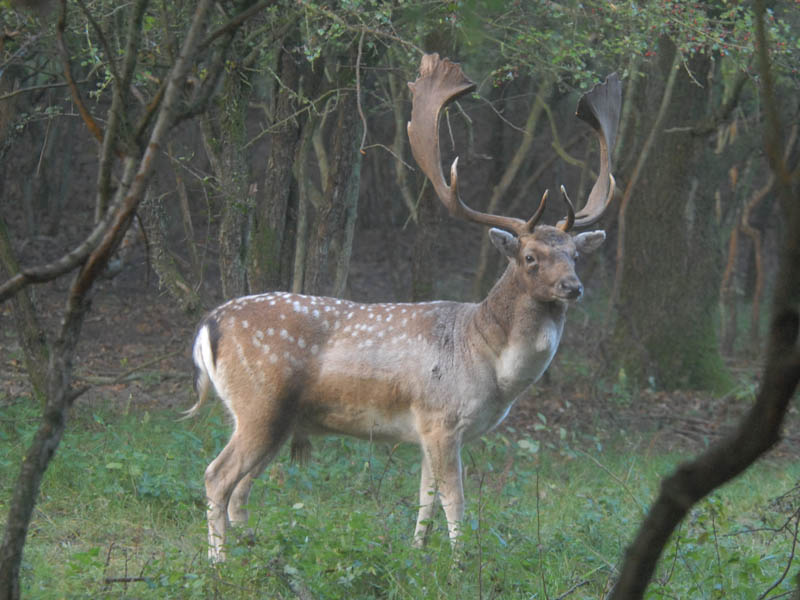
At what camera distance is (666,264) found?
34.0 ft

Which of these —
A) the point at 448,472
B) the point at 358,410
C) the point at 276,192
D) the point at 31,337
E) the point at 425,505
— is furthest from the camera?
the point at 276,192

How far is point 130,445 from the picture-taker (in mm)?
6562

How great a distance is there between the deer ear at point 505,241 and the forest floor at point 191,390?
215cm

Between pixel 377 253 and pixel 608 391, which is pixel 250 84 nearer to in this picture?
pixel 608 391

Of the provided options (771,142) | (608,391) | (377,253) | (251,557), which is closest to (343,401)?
(251,557)

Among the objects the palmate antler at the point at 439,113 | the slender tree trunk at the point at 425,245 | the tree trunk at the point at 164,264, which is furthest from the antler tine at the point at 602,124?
the tree trunk at the point at 164,264

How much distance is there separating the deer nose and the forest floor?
7.71 ft

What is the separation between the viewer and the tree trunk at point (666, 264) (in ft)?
33.9

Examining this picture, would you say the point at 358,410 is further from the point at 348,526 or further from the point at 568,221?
the point at 568,221

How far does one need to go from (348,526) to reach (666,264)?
22.9 ft

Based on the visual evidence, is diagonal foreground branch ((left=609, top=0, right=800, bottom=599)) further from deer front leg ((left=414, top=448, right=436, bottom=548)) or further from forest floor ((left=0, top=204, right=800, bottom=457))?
forest floor ((left=0, top=204, right=800, bottom=457))

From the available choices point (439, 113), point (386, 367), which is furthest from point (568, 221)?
point (386, 367)

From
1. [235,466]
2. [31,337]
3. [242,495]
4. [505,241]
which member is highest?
[505,241]

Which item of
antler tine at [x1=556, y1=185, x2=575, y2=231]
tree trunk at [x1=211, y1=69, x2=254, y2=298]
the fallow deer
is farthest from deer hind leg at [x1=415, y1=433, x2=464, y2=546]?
tree trunk at [x1=211, y1=69, x2=254, y2=298]
